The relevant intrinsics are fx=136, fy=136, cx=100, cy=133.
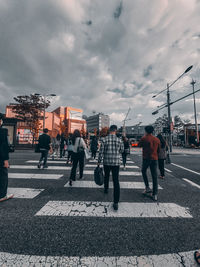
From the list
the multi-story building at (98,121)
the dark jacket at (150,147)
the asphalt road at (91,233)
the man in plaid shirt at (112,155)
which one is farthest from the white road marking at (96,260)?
the multi-story building at (98,121)

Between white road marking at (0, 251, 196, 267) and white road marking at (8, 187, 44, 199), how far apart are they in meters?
2.06

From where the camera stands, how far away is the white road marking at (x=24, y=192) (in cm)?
365

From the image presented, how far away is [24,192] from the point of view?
3883mm

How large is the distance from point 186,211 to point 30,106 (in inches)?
1002

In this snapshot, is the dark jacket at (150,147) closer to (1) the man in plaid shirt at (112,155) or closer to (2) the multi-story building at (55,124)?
(1) the man in plaid shirt at (112,155)

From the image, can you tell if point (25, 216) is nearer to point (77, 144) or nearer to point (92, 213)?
point (92, 213)

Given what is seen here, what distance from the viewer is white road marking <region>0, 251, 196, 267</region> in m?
1.61

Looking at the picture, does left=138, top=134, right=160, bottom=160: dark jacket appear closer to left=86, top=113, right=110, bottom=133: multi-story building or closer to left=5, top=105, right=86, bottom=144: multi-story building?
left=5, top=105, right=86, bottom=144: multi-story building

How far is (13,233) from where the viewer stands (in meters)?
2.12

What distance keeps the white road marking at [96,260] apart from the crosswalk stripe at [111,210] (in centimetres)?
99

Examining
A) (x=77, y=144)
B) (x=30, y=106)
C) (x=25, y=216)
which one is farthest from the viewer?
(x=30, y=106)

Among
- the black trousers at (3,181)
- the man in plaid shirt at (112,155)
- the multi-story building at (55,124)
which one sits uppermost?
the multi-story building at (55,124)

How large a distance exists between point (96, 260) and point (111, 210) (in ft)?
4.28

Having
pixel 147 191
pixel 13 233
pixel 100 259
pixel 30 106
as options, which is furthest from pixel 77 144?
pixel 30 106
